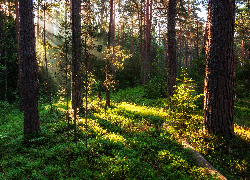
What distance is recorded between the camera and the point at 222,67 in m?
6.12

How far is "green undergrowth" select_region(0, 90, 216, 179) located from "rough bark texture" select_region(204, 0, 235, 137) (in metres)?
1.90

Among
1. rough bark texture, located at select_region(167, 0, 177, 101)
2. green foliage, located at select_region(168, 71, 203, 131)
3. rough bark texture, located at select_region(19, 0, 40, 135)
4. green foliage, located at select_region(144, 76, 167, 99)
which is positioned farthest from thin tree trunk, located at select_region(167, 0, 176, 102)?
rough bark texture, located at select_region(19, 0, 40, 135)

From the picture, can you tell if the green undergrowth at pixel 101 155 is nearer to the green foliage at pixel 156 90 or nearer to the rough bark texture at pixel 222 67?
the rough bark texture at pixel 222 67

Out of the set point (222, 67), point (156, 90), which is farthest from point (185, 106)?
point (156, 90)

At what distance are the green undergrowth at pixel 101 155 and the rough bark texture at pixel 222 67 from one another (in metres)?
1.90

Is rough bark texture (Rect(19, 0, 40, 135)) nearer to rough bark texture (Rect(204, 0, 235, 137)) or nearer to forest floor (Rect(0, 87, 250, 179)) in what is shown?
forest floor (Rect(0, 87, 250, 179))

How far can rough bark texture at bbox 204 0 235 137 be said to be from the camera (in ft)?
20.0

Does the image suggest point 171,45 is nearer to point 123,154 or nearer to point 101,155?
point 123,154

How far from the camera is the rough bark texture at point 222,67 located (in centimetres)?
609

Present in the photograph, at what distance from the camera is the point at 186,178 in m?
4.20

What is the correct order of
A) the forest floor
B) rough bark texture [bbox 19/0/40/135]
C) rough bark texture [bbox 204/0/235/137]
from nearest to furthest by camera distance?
1. the forest floor
2. rough bark texture [bbox 204/0/235/137]
3. rough bark texture [bbox 19/0/40/135]

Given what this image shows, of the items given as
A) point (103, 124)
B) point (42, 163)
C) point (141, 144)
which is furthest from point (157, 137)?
point (42, 163)

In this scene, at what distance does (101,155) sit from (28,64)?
16.2ft

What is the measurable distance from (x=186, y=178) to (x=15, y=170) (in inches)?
192
